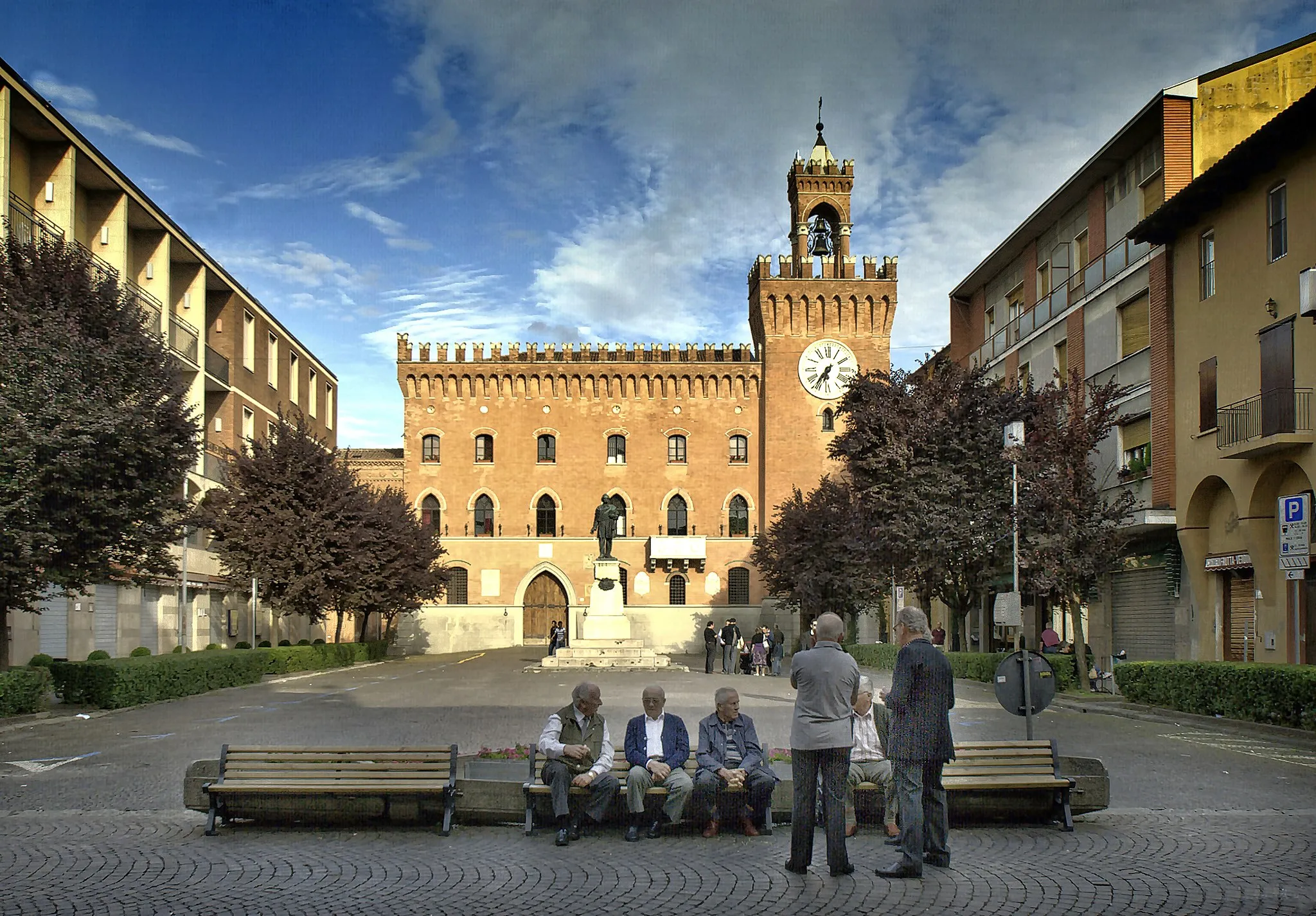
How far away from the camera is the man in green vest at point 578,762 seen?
29.5 ft

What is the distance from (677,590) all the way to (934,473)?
28.9 metres

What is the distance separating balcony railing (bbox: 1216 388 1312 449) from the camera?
2109cm

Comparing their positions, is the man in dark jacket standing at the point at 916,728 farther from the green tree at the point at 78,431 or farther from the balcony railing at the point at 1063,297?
the balcony railing at the point at 1063,297

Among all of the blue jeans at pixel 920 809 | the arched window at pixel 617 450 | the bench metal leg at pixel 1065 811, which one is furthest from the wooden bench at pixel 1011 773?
the arched window at pixel 617 450

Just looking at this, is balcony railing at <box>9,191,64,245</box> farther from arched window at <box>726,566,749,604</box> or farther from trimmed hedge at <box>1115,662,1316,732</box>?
arched window at <box>726,566,749,604</box>

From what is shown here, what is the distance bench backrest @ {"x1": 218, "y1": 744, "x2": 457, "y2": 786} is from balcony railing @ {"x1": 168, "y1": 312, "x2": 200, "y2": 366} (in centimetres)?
3094

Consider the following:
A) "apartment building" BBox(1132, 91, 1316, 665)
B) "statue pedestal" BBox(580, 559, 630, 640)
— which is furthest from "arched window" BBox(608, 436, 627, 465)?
"apartment building" BBox(1132, 91, 1316, 665)

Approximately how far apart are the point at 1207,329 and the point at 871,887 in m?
20.7

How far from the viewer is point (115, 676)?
21453 mm

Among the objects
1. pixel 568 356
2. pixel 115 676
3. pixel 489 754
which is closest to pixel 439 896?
pixel 489 754

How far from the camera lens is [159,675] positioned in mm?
23312

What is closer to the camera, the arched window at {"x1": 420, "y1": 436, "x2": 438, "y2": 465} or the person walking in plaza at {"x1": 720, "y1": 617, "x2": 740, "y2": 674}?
the person walking in plaza at {"x1": 720, "y1": 617, "x2": 740, "y2": 674}

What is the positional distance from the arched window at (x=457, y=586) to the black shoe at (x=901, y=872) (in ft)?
164

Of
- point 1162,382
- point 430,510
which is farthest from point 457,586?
point 1162,382
